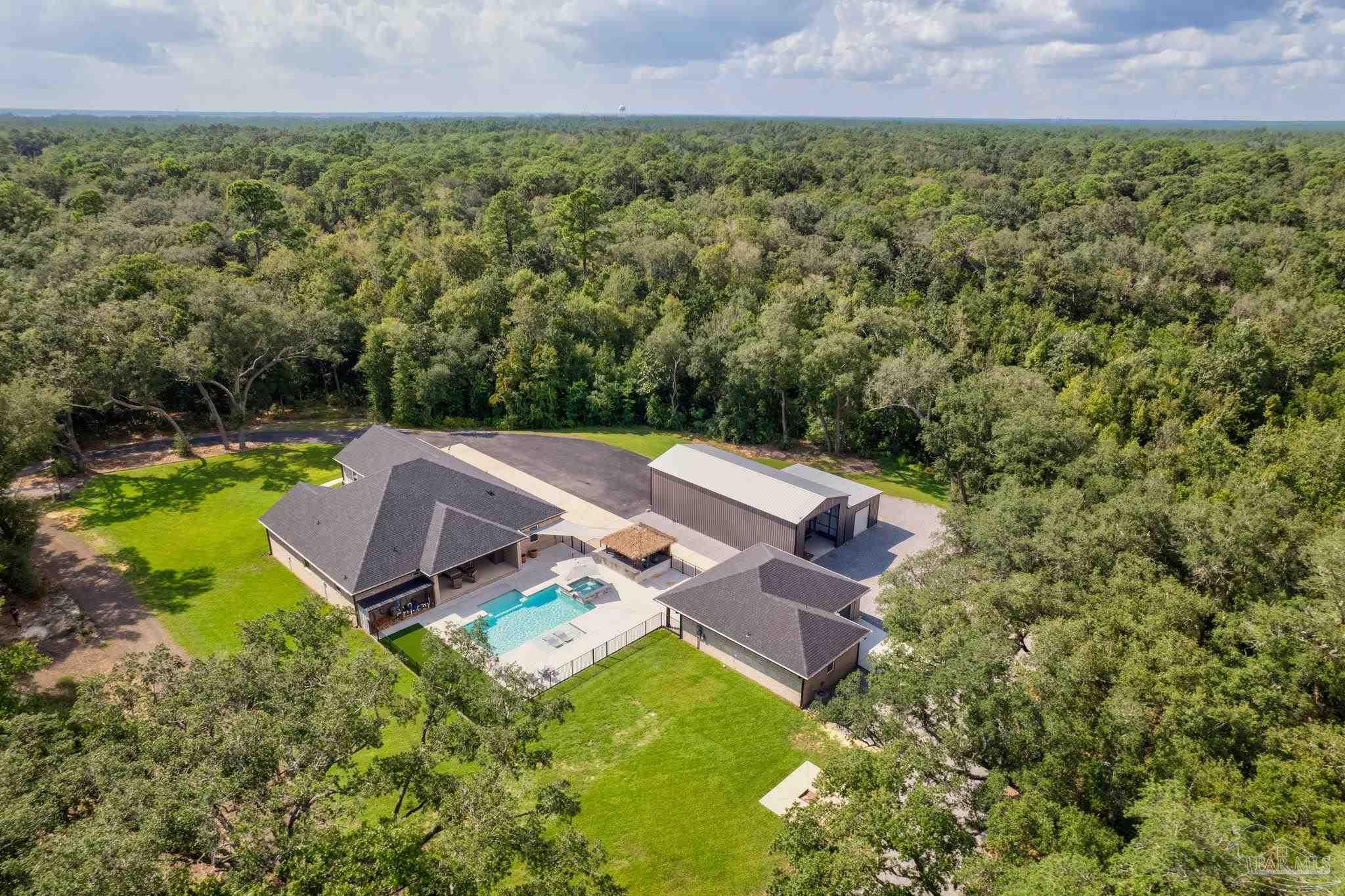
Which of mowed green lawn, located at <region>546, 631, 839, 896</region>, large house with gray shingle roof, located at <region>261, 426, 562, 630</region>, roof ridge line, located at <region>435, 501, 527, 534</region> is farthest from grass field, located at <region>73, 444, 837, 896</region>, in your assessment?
roof ridge line, located at <region>435, 501, 527, 534</region>

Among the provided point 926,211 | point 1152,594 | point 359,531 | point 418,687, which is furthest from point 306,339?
point 926,211

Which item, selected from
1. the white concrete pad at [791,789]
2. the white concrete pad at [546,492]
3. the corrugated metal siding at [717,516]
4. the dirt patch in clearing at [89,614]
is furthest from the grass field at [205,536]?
the corrugated metal siding at [717,516]

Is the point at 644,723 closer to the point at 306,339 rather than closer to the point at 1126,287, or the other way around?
the point at 306,339

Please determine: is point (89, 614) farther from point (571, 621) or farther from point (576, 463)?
point (576, 463)

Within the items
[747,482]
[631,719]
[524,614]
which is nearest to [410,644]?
[524,614]

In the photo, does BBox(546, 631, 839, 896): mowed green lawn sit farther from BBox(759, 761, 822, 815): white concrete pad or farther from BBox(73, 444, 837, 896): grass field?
BBox(759, 761, 822, 815): white concrete pad

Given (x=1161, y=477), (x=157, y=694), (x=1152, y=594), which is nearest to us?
(x=157, y=694)
